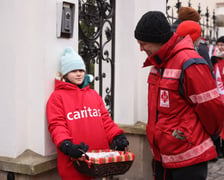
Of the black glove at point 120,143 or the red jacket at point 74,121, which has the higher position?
the red jacket at point 74,121

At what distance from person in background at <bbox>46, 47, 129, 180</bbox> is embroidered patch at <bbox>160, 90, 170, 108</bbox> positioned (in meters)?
0.63

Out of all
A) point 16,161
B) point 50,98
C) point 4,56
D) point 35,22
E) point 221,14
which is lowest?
point 16,161

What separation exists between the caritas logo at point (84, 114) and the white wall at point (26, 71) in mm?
252

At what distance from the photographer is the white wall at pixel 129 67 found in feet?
16.4

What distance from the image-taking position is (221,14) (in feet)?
31.1

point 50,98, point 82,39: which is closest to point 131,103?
point 82,39

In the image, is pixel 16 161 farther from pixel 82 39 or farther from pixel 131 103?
pixel 131 103

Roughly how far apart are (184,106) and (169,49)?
0.43 metres

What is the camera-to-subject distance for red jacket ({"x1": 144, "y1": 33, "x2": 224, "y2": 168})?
9.36 feet

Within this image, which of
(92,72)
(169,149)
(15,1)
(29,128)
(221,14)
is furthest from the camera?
(221,14)

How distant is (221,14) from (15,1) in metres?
7.07

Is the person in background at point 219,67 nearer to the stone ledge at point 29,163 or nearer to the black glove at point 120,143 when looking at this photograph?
the black glove at point 120,143

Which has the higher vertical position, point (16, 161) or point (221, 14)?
point (221, 14)

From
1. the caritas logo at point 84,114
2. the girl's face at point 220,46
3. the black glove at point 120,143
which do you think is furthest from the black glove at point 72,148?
the girl's face at point 220,46
